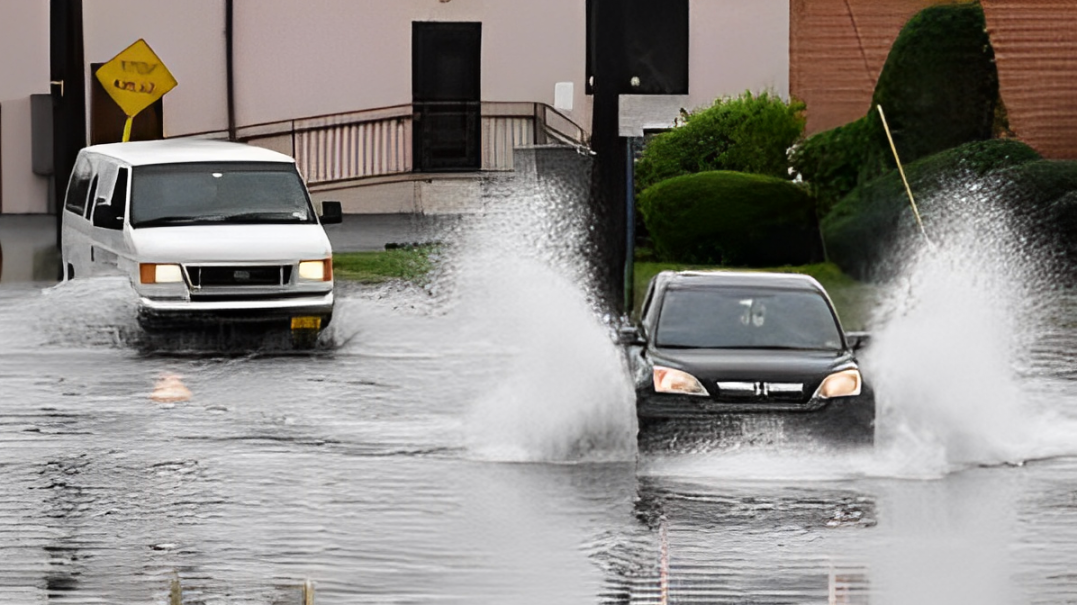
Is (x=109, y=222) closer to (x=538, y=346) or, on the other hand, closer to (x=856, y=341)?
(x=538, y=346)

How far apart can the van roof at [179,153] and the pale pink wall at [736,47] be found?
45.3ft

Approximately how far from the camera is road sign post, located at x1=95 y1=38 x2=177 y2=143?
2764cm

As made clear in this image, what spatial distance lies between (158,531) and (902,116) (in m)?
16.1

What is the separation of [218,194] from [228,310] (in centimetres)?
164

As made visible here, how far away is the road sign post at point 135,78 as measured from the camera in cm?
2764

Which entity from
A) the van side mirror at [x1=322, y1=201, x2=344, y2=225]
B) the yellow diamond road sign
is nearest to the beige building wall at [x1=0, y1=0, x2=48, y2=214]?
the yellow diamond road sign

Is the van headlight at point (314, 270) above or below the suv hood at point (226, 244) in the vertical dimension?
below

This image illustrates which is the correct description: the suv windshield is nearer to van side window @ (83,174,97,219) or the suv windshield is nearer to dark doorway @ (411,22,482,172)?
van side window @ (83,174,97,219)

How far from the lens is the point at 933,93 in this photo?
2514 cm

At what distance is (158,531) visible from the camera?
10.9 meters

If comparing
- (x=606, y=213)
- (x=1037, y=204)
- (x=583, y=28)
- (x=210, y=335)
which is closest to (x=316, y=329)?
(x=210, y=335)

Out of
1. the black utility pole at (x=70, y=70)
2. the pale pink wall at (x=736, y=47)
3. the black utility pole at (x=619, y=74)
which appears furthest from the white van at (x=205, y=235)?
the pale pink wall at (x=736, y=47)

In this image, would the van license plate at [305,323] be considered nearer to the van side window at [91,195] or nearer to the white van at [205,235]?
the white van at [205,235]

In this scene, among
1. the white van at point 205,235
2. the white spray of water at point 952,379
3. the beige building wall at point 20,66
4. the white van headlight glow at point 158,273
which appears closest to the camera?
the white spray of water at point 952,379
